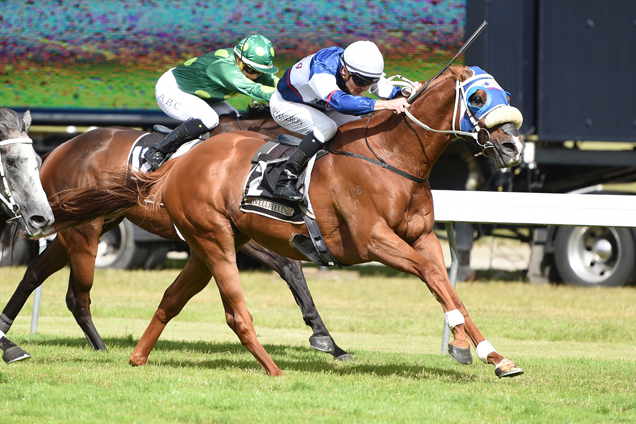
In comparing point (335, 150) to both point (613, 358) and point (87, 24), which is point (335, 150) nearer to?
point (613, 358)

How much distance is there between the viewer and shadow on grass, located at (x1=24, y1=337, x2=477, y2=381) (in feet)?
19.8

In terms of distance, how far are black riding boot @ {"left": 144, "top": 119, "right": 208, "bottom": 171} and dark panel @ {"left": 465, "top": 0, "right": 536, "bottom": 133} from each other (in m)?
5.18

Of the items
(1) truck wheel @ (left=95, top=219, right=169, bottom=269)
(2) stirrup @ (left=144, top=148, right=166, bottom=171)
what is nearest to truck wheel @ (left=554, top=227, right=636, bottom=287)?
(1) truck wheel @ (left=95, top=219, right=169, bottom=269)

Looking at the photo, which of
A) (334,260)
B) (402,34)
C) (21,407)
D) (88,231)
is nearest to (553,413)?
(334,260)

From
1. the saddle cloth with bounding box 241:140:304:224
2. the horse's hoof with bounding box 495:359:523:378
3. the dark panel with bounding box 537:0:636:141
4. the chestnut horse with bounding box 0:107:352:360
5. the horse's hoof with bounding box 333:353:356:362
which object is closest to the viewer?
the horse's hoof with bounding box 495:359:523:378

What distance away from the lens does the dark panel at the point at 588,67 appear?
11.2 m

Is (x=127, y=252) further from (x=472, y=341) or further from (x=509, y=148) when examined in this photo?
(x=509, y=148)

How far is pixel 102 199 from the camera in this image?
6500 mm

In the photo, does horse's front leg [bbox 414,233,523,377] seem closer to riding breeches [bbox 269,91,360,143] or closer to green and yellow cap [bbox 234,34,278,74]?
riding breeches [bbox 269,91,360,143]

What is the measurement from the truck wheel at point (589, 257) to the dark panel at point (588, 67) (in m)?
1.30

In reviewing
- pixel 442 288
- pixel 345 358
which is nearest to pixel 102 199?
pixel 345 358

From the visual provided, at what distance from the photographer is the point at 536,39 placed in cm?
1155

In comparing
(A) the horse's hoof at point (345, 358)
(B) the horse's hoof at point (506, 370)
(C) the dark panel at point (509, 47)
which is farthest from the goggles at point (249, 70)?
(C) the dark panel at point (509, 47)

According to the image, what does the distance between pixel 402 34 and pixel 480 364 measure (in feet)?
20.0
